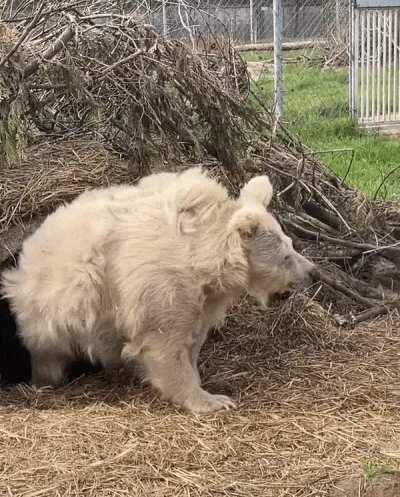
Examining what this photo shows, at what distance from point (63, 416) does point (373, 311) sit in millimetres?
2415

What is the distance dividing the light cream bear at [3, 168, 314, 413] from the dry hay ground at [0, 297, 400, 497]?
0.25 metres

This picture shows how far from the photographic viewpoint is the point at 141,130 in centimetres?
561

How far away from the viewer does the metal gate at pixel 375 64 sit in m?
12.0

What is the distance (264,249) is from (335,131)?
814cm

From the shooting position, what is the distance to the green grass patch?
31.6 feet

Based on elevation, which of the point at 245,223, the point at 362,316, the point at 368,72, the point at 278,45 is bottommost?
the point at 362,316

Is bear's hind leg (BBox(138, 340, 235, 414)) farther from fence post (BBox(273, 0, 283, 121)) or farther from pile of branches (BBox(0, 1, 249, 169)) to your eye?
fence post (BBox(273, 0, 283, 121))

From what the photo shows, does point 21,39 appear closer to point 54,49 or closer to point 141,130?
point 54,49

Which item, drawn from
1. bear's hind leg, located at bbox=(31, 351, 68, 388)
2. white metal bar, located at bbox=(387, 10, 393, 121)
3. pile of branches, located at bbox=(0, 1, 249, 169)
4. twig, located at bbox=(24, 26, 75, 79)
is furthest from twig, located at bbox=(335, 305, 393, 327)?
white metal bar, located at bbox=(387, 10, 393, 121)

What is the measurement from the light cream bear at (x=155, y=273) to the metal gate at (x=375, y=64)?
7854 millimetres

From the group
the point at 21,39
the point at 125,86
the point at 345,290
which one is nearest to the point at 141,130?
the point at 125,86

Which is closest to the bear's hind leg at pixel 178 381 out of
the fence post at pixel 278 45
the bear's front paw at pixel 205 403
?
the bear's front paw at pixel 205 403

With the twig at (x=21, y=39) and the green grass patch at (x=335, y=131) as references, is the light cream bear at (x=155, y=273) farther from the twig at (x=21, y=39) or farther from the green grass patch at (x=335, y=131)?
the green grass patch at (x=335, y=131)

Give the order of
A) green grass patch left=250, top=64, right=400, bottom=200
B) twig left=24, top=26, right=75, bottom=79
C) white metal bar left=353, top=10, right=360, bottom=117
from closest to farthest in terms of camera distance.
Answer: twig left=24, top=26, right=75, bottom=79
green grass patch left=250, top=64, right=400, bottom=200
white metal bar left=353, top=10, right=360, bottom=117
